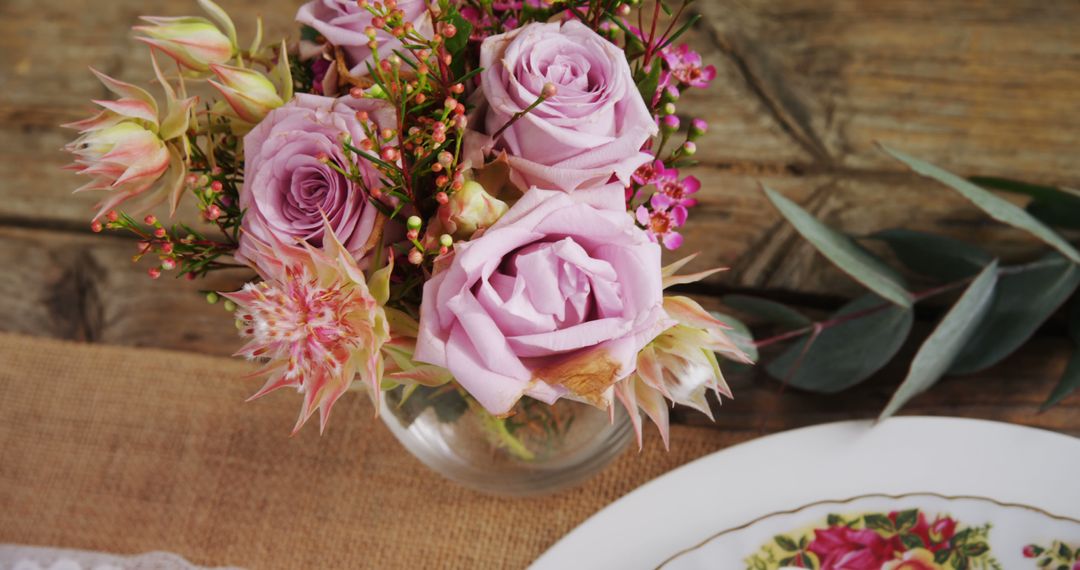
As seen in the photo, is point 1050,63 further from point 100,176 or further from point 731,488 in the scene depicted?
point 100,176

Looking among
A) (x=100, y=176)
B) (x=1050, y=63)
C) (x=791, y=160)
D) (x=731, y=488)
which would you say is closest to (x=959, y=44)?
(x=1050, y=63)

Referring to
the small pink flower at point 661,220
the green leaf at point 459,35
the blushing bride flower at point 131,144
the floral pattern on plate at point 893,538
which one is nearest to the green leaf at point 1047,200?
the floral pattern on plate at point 893,538

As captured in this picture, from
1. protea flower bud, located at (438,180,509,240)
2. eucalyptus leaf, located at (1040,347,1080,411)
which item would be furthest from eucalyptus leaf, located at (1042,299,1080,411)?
protea flower bud, located at (438,180,509,240)

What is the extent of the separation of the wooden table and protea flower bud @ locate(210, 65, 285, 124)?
326 mm

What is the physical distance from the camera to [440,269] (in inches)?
14.1

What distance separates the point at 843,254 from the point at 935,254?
107 mm

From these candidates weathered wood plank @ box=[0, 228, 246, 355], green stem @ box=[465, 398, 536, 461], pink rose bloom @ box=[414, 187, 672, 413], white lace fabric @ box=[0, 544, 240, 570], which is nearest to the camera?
pink rose bloom @ box=[414, 187, 672, 413]

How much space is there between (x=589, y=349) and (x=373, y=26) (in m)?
0.16

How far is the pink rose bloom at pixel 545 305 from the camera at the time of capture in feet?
1.11

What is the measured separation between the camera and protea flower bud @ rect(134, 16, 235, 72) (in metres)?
0.40

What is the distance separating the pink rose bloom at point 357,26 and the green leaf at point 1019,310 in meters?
0.44

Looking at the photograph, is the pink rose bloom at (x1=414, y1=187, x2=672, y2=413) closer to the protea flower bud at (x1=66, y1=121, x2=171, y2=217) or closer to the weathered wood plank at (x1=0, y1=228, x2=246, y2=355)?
the protea flower bud at (x1=66, y1=121, x2=171, y2=217)

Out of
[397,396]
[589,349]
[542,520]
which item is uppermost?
[589,349]

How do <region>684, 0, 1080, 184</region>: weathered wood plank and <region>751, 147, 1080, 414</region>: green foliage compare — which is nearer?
<region>751, 147, 1080, 414</region>: green foliage
